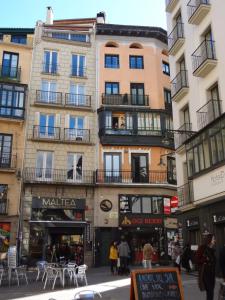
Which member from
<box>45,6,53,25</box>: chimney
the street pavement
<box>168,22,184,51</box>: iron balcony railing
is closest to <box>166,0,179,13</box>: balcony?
<box>168,22,184,51</box>: iron balcony railing

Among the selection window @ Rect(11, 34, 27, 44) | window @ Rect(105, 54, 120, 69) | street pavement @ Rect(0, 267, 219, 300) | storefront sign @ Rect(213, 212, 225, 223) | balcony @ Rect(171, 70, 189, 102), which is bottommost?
street pavement @ Rect(0, 267, 219, 300)

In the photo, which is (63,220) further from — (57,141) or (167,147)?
(167,147)

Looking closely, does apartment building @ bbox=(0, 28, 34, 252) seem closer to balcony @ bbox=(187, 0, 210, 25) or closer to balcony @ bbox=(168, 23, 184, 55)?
balcony @ bbox=(168, 23, 184, 55)

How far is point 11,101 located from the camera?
28.8 meters

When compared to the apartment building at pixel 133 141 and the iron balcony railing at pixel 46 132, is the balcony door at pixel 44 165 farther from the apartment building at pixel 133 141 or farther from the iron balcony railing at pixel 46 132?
the apartment building at pixel 133 141

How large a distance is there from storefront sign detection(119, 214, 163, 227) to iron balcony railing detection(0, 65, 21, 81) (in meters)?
13.9

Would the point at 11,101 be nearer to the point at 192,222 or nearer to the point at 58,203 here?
the point at 58,203

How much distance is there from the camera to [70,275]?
14.8m

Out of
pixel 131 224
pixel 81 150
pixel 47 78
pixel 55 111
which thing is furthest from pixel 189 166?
pixel 47 78

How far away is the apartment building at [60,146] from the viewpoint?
27.2 meters

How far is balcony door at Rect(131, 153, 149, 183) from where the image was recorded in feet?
97.0

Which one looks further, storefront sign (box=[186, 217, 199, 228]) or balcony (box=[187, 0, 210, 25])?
balcony (box=[187, 0, 210, 25])

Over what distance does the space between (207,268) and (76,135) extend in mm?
22560

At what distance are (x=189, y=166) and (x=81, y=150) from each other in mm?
13968
